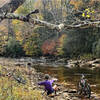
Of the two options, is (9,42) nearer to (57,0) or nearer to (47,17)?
(47,17)

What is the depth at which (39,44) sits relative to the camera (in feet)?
153

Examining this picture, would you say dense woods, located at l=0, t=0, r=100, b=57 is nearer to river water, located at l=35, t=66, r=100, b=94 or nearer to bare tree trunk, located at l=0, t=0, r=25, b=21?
river water, located at l=35, t=66, r=100, b=94

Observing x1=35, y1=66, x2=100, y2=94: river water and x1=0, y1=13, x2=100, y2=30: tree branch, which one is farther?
x1=35, y1=66, x2=100, y2=94: river water

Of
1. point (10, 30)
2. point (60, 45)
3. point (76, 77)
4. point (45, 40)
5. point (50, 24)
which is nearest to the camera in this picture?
point (50, 24)

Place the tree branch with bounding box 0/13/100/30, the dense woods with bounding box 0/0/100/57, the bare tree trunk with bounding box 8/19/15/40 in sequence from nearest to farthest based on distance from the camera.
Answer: the tree branch with bounding box 0/13/100/30
the dense woods with bounding box 0/0/100/57
the bare tree trunk with bounding box 8/19/15/40

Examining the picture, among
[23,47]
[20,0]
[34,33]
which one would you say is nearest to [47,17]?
[34,33]

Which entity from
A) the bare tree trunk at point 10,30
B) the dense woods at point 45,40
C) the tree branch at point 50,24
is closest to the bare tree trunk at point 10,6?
the tree branch at point 50,24

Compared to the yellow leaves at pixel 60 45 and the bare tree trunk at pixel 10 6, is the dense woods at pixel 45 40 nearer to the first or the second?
the yellow leaves at pixel 60 45

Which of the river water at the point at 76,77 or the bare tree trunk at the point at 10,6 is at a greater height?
the bare tree trunk at the point at 10,6

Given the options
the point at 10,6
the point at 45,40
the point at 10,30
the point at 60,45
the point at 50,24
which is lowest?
the point at 60,45

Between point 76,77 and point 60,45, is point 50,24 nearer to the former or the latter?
point 76,77

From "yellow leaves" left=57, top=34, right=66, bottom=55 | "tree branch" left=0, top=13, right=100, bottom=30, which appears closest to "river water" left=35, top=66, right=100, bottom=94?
"tree branch" left=0, top=13, right=100, bottom=30

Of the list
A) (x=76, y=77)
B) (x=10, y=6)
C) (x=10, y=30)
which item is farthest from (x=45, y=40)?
(x=10, y=6)

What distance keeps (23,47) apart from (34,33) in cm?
409
